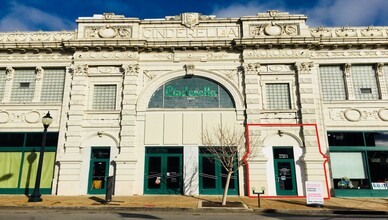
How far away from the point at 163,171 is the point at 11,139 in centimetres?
1055

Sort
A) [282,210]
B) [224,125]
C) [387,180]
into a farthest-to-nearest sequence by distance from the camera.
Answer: [224,125] < [387,180] < [282,210]

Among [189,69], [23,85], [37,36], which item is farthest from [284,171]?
[37,36]

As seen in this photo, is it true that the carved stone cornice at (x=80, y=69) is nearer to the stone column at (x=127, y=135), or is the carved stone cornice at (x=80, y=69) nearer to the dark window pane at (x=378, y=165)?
the stone column at (x=127, y=135)

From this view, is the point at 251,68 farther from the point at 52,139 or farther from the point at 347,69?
the point at 52,139

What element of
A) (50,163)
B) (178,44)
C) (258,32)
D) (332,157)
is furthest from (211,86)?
(50,163)

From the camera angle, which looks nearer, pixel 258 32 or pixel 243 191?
pixel 243 191

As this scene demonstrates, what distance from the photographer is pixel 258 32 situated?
20.0 m

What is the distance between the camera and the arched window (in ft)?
62.8

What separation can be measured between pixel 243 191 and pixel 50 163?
501 inches

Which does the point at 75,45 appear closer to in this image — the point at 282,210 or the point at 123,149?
the point at 123,149

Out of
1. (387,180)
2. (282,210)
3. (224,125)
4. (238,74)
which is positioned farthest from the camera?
(238,74)

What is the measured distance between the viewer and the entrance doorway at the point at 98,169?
1767 cm

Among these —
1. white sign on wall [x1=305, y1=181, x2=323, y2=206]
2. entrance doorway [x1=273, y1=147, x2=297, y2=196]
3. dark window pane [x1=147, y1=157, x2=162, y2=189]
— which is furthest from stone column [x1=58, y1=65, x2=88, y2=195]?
white sign on wall [x1=305, y1=181, x2=323, y2=206]

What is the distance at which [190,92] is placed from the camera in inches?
765
